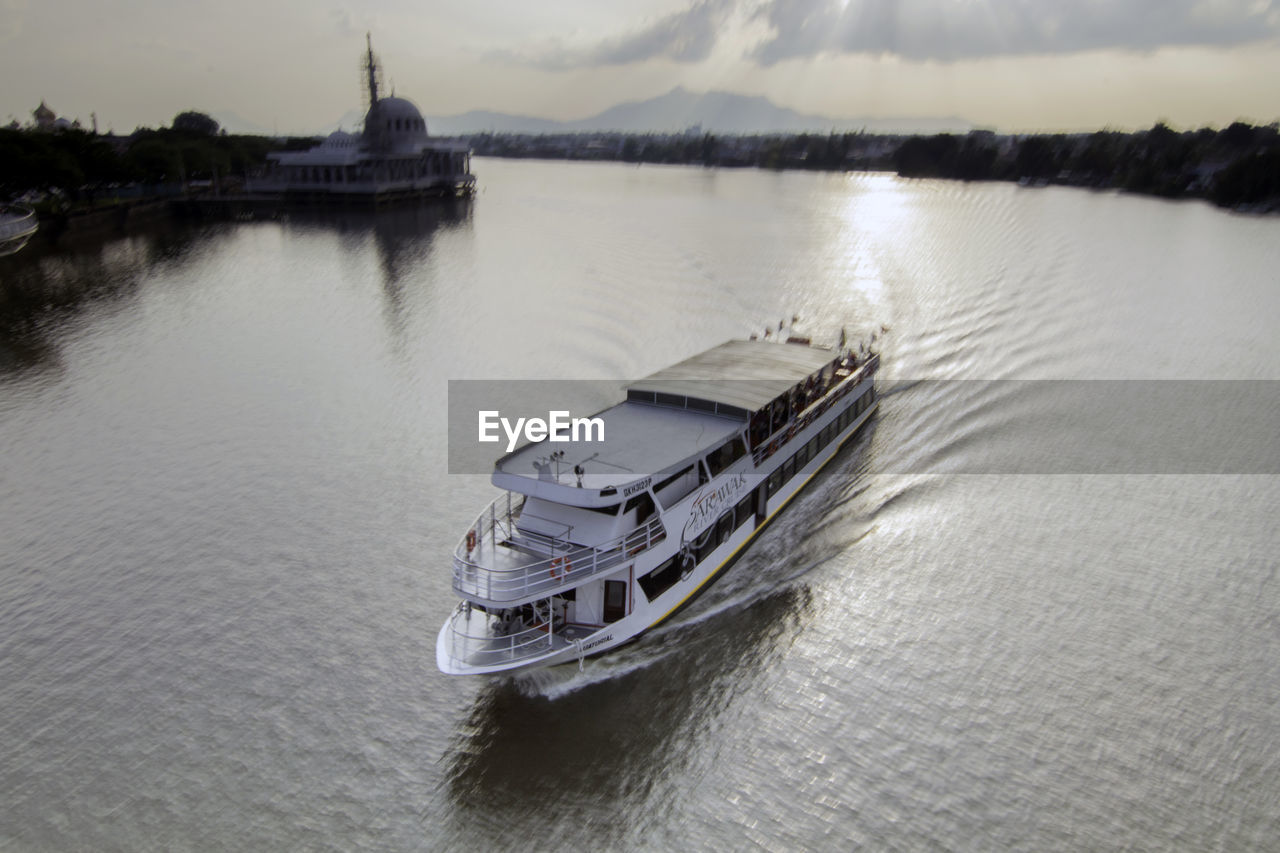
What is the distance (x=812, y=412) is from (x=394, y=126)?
8984 centimetres

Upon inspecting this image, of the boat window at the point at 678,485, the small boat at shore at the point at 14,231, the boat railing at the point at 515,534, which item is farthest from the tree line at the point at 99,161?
the boat window at the point at 678,485

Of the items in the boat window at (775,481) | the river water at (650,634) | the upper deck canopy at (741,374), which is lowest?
the river water at (650,634)

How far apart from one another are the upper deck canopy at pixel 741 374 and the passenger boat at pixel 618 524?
84 millimetres

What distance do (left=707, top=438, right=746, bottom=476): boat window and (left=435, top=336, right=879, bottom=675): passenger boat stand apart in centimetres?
3

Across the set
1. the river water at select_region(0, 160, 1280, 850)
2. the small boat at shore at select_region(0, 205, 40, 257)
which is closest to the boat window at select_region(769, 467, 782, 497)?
the river water at select_region(0, 160, 1280, 850)

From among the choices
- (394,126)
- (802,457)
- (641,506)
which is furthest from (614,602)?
(394,126)

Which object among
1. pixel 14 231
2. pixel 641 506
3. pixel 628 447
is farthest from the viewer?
pixel 14 231

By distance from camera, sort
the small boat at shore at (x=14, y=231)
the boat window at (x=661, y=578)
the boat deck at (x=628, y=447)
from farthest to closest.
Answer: the small boat at shore at (x=14, y=231)
the boat window at (x=661, y=578)
the boat deck at (x=628, y=447)

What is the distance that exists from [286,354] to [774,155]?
17514cm

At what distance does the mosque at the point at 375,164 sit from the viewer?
90.8 meters

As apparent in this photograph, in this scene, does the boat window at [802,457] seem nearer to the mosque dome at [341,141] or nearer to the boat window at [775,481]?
the boat window at [775,481]

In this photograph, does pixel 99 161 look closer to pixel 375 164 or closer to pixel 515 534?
pixel 375 164

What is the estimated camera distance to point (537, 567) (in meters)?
16.1

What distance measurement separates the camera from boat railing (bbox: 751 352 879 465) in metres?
21.4
